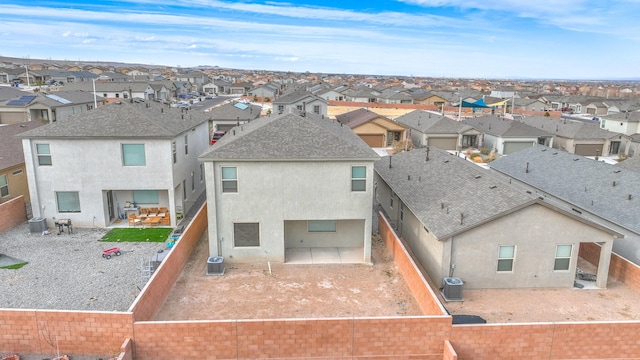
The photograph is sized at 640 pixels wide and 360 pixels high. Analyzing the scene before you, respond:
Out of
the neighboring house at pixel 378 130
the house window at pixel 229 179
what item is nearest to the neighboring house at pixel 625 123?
the neighboring house at pixel 378 130

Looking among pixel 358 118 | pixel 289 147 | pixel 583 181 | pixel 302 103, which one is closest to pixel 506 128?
pixel 358 118

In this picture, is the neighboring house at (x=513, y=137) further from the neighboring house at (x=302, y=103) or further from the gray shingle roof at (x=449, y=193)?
the gray shingle roof at (x=449, y=193)

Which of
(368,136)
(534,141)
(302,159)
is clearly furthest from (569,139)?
(302,159)

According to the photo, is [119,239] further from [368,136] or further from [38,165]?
[368,136]

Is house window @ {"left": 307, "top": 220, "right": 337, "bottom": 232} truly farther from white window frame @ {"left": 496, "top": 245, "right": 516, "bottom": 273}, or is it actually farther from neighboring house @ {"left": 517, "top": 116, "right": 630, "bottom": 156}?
neighboring house @ {"left": 517, "top": 116, "right": 630, "bottom": 156}

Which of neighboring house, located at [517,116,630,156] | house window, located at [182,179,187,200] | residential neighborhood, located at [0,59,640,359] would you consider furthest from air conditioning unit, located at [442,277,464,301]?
neighboring house, located at [517,116,630,156]

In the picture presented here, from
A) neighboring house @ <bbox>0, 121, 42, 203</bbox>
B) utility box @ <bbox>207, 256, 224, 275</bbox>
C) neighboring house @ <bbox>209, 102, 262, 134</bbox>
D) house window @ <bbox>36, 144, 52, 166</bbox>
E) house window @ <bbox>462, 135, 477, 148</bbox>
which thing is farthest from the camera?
house window @ <bbox>462, 135, 477, 148</bbox>

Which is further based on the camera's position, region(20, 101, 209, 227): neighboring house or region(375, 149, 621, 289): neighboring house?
region(20, 101, 209, 227): neighboring house
